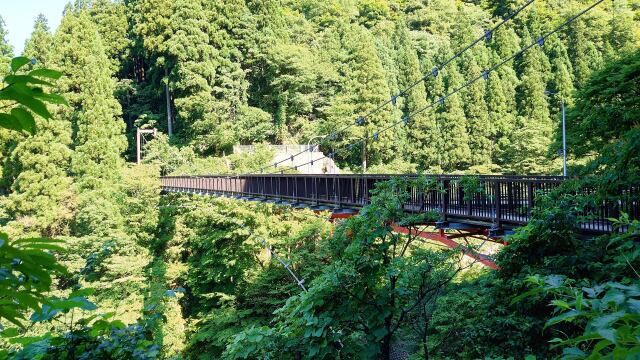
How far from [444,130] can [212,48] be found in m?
16.3

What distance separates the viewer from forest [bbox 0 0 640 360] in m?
1.60

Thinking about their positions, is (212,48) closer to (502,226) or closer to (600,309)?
(502,226)

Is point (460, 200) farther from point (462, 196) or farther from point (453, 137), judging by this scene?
point (453, 137)

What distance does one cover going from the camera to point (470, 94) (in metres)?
31.4

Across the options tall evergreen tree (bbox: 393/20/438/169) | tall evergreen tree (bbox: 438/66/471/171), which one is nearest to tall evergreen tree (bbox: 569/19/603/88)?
tall evergreen tree (bbox: 438/66/471/171)

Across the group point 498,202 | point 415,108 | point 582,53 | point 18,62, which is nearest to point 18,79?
point 18,62

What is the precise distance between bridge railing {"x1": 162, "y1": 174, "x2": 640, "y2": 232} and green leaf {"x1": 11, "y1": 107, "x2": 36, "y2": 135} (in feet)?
6.25

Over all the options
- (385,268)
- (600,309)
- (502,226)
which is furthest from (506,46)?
(600,309)

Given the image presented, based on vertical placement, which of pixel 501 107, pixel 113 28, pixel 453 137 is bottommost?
pixel 453 137

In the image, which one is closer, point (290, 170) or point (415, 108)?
point (290, 170)

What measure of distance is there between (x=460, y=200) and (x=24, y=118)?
6.58 metres

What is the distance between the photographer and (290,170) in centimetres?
2356

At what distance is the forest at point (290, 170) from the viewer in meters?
1.60

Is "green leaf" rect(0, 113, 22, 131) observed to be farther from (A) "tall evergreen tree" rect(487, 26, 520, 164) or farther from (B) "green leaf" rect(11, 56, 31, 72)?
(A) "tall evergreen tree" rect(487, 26, 520, 164)
